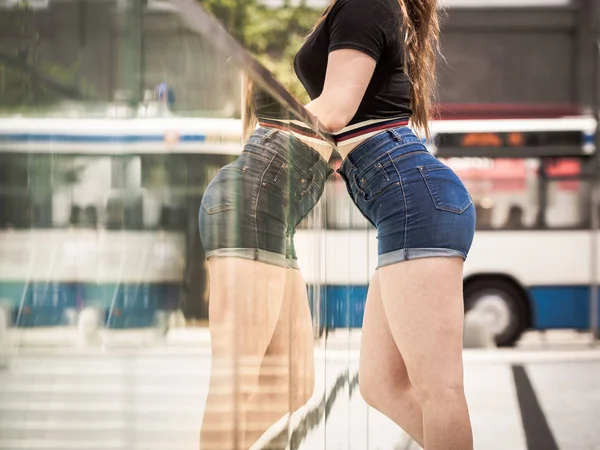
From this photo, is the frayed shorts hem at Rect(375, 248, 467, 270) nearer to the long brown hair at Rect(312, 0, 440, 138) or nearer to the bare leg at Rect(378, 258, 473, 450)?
the bare leg at Rect(378, 258, 473, 450)

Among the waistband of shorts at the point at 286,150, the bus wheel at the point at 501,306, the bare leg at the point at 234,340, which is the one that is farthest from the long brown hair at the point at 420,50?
the bus wheel at the point at 501,306

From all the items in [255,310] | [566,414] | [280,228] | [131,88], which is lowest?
[566,414]

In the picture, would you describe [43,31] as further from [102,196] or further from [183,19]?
[183,19]

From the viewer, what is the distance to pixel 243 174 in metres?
1.61

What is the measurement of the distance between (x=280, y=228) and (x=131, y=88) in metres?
0.82

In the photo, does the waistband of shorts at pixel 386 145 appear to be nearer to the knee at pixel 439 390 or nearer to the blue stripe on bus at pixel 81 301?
the knee at pixel 439 390

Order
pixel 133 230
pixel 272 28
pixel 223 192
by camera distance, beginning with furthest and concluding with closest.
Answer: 1. pixel 272 28
2. pixel 223 192
3. pixel 133 230

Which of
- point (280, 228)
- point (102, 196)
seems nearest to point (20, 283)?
point (102, 196)

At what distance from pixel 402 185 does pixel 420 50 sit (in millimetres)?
437

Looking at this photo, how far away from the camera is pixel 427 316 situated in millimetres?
2387

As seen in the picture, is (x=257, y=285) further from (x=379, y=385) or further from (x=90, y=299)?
(x=379, y=385)

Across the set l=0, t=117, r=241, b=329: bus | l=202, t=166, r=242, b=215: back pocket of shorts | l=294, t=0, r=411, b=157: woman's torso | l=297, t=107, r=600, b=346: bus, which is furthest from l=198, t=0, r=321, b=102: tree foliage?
l=0, t=117, r=241, b=329: bus

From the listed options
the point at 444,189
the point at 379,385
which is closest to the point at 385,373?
the point at 379,385

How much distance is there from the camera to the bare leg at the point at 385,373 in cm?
271
